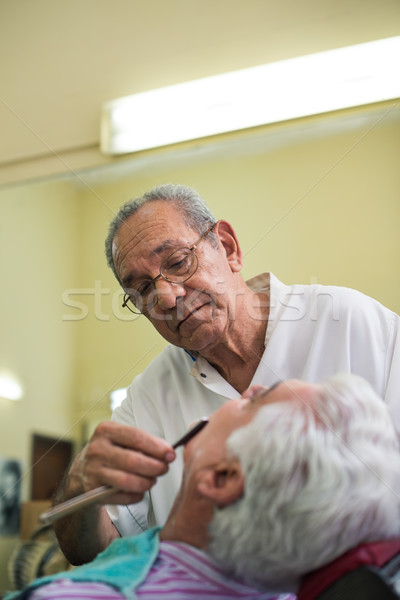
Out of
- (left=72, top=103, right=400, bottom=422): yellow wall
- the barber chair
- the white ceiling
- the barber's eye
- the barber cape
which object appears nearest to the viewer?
the barber chair

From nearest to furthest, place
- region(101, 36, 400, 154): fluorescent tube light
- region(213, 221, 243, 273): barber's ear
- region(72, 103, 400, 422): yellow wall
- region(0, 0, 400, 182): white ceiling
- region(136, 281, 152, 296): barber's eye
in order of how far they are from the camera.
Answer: region(136, 281, 152, 296): barber's eye < region(213, 221, 243, 273): barber's ear < region(72, 103, 400, 422): yellow wall < region(101, 36, 400, 154): fluorescent tube light < region(0, 0, 400, 182): white ceiling

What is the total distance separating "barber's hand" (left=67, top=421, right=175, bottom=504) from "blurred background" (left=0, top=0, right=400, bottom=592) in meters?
0.95

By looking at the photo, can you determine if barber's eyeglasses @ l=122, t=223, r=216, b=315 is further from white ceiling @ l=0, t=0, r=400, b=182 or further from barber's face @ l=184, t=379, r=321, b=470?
white ceiling @ l=0, t=0, r=400, b=182

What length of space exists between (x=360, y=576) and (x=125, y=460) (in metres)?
0.39

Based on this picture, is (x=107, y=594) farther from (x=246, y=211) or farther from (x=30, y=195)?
(x=30, y=195)

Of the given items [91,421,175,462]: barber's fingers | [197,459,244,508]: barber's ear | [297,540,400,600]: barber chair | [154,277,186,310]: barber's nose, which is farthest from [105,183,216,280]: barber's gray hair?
[297,540,400,600]: barber chair

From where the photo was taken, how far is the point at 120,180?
222 centimetres

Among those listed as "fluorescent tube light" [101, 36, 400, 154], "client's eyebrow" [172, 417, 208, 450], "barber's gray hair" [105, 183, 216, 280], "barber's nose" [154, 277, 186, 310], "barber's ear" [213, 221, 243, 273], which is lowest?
"client's eyebrow" [172, 417, 208, 450]

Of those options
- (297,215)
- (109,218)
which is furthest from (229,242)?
(109,218)

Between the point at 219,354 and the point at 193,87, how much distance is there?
1.18 meters

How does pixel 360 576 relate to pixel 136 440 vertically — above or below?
below

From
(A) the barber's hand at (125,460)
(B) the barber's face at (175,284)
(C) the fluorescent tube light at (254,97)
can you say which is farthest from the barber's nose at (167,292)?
(C) the fluorescent tube light at (254,97)

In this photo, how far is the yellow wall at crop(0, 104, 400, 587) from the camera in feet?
6.07

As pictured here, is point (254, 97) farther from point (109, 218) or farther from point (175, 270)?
point (175, 270)
